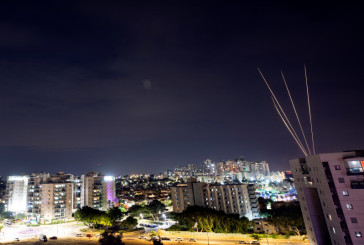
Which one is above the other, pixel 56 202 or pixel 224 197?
pixel 56 202

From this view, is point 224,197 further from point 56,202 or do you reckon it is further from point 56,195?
point 56,195

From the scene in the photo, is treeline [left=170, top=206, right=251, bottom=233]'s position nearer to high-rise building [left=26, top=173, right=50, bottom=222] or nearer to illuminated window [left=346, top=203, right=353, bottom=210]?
illuminated window [left=346, top=203, right=353, bottom=210]

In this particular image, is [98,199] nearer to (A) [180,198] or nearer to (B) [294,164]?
(A) [180,198]

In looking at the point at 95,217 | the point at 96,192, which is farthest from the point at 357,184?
the point at 96,192

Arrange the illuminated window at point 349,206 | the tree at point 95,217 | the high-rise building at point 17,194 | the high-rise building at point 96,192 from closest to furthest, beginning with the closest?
1. the illuminated window at point 349,206
2. the tree at point 95,217
3. the high-rise building at point 96,192
4. the high-rise building at point 17,194

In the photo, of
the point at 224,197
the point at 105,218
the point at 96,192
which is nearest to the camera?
the point at 105,218

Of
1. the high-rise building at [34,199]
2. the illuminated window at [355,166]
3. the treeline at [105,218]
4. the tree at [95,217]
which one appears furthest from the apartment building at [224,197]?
the high-rise building at [34,199]

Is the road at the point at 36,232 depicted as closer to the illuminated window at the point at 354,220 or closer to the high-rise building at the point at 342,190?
the high-rise building at the point at 342,190
